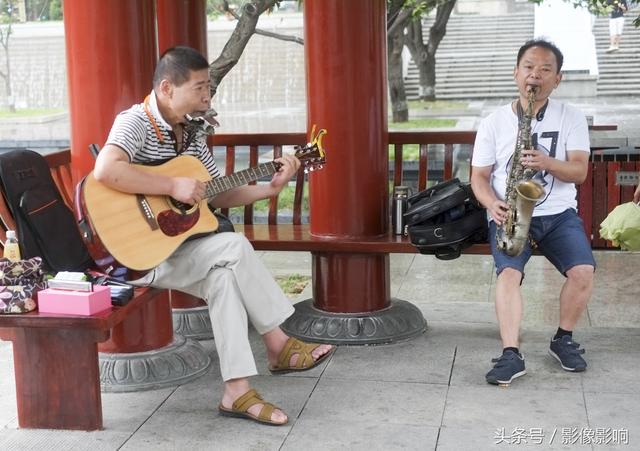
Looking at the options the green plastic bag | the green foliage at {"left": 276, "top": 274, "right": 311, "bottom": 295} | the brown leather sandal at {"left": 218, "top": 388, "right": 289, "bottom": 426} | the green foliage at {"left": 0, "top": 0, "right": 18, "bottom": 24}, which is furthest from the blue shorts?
the green foliage at {"left": 0, "top": 0, "right": 18, "bottom": 24}

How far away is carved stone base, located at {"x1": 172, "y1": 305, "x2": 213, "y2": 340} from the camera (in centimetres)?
515

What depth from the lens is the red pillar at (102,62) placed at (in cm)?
432

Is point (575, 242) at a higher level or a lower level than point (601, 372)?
higher

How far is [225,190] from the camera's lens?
4145 millimetres

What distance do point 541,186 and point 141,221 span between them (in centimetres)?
174

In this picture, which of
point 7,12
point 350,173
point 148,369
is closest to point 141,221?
point 148,369

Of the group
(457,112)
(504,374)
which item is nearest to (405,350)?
(504,374)

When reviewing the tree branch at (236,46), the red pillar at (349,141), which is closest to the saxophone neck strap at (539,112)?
the red pillar at (349,141)

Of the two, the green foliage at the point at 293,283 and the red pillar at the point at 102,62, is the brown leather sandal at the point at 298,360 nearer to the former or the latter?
the red pillar at the point at 102,62

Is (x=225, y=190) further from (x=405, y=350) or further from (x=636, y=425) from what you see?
(x=636, y=425)

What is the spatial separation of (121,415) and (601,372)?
Answer: 7.07ft

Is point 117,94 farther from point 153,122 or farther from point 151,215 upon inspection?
point 151,215

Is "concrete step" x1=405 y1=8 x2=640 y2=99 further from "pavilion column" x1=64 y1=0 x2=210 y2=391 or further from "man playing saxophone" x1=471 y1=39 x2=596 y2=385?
"pavilion column" x1=64 y1=0 x2=210 y2=391

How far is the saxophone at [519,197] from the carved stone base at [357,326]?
33.0 inches
